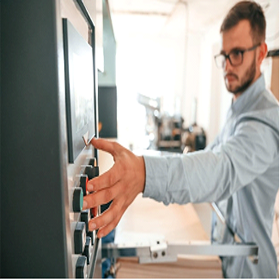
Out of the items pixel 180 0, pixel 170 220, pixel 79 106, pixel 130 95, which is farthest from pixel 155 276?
pixel 180 0

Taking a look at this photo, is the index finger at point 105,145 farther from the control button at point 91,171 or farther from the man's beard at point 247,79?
the man's beard at point 247,79

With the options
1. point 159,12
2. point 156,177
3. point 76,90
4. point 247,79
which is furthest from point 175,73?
point 76,90

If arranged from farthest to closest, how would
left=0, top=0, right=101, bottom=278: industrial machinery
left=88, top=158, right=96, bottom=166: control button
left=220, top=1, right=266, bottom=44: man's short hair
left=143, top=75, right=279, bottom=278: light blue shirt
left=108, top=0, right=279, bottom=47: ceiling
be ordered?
left=108, top=0, right=279, bottom=47: ceiling
left=220, top=1, right=266, bottom=44: man's short hair
left=143, top=75, right=279, bottom=278: light blue shirt
left=88, top=158, right=96, bottom=166: control button
left=0, top=0, right=101, bottom=278: industrial machinery

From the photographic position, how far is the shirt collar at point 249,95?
62 cm

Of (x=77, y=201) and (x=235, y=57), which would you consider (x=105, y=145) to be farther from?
(x=235, y=57)

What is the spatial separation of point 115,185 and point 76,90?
100 mm

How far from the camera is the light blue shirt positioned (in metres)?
0.37

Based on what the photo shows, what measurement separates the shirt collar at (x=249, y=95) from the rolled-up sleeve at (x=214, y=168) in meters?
0.12

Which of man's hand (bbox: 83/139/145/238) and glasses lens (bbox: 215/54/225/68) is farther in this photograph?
glasses lens (bbox: 215/54/225/68)

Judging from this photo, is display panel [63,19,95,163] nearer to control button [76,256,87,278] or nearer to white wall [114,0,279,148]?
control button [76,256,87,278]

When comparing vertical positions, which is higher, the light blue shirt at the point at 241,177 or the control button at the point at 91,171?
the control button at the point at 91,171

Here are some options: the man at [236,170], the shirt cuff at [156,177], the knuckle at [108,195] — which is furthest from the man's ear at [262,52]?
the knuckle at [108,195]

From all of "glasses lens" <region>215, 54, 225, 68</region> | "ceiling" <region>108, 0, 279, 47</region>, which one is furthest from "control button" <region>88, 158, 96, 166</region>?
"glasses lens" <region>215, 54, 225, 68</region>

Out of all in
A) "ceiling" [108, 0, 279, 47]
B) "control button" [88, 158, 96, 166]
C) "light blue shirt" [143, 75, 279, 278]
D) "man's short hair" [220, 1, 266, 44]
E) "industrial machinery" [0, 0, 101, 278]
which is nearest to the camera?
"industrial machinery" [0, 0, 101, 278]
